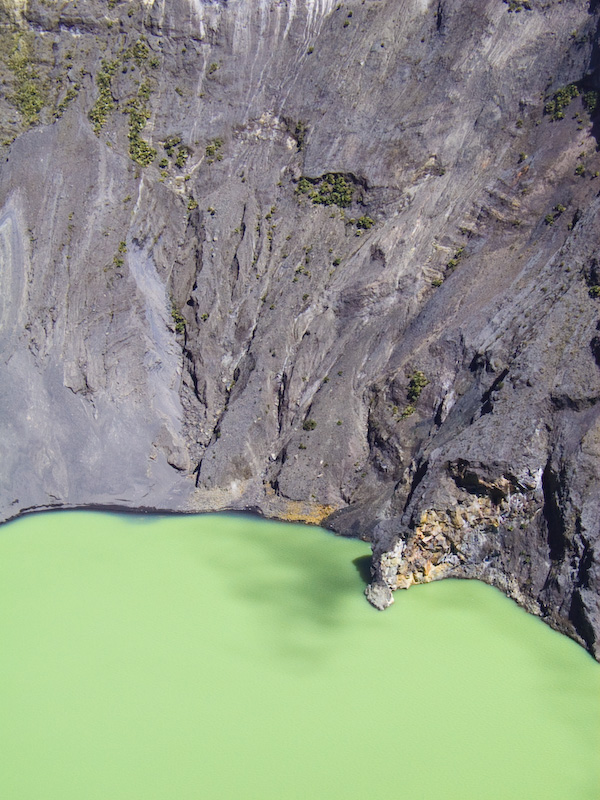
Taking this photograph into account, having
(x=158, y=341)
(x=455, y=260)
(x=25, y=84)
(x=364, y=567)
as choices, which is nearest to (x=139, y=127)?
(x=25, y=84)

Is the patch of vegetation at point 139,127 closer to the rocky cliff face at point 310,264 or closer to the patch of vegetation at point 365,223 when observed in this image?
the rocky cliff face at point 310,264

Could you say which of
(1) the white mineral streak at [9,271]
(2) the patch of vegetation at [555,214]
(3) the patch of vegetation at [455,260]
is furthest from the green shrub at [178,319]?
(2) the patch of vegetation at [555,214]

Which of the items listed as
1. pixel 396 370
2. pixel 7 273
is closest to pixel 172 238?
pixel 7 273

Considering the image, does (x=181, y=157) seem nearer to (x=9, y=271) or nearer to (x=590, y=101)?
(x=9, y=271)

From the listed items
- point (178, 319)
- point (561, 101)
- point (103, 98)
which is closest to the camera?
point (561, 101)

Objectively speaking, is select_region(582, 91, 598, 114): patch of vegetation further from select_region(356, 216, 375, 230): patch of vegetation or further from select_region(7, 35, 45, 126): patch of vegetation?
select_region(7, 35, 45, 126): patch of vegetation

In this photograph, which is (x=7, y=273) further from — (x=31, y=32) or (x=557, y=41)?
(x=557, y=41)
